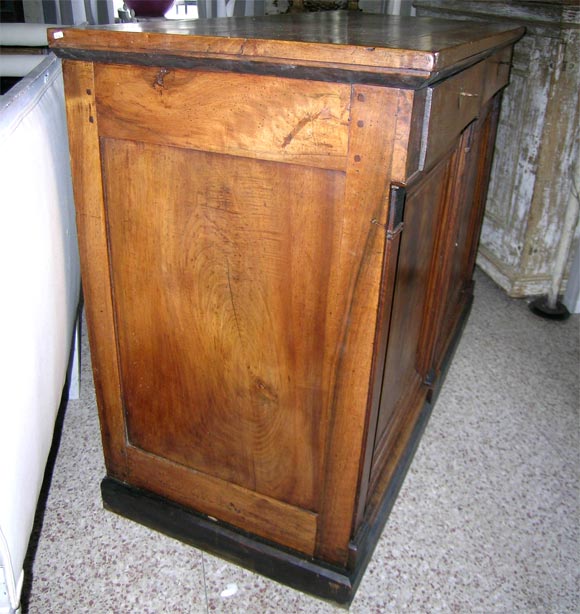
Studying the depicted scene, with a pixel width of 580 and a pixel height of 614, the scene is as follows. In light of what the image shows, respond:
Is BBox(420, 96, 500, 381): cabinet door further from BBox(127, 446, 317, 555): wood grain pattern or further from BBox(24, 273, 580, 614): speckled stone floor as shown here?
BBox(127, 446, 317, 555): wood grain pattern

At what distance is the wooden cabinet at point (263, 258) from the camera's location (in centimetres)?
83

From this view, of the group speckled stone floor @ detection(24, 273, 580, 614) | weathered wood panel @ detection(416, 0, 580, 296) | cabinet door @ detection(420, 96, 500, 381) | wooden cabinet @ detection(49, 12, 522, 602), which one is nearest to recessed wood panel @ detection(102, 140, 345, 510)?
wooden cabinet @ detection(49, 12, 522, 602)

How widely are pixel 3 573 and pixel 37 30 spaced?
5.51 ft

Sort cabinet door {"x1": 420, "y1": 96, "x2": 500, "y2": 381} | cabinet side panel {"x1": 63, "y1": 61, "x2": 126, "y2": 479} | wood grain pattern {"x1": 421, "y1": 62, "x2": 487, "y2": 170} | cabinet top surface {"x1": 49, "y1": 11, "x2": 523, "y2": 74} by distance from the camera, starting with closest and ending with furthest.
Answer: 1. cabinet top surface {"x1": 49, "y1": 11, "x2": 523, "y2": 74}
2. wood grain pattern {"x1": 421, "y1": 62, "x2": 487, "y2": 170}
3. cabinet side panel {"x1": 63, "y1": 61, "x2": 126, "y2": 479}
4. cabinet door {"x1": 420, "y1": 96, "x2": 500, "y2": 381}

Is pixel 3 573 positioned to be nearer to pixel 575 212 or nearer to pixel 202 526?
pixel 202 526

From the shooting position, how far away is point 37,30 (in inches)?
77.2

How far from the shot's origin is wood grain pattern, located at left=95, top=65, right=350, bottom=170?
82cm

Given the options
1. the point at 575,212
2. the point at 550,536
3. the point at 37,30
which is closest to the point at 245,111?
the point at 550,536

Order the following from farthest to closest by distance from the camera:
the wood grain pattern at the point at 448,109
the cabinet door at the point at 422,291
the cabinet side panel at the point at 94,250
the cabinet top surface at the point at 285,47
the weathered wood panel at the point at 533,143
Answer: the weathered wood panel at the point at 533,143 < the cabinet door at the point at 422,291 < the cabinet side panel at the point at 94,250 < the wood grain pattern at the point at 448,109 < the cabinet top surface at the point at 285,47

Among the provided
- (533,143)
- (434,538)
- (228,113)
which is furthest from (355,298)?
(533,143)

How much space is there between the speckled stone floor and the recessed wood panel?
217 millimetres

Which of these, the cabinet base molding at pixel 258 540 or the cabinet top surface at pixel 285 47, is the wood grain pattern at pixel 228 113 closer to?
the cabinet top surface at pixel 285 47

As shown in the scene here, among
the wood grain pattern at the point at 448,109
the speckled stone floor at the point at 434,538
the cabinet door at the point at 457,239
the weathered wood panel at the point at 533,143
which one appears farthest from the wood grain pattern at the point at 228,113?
the weathered wood panel at the point at 533,143

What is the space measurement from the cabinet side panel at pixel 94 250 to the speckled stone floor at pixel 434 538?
18 cm
